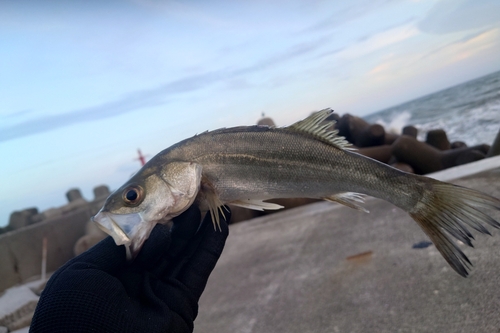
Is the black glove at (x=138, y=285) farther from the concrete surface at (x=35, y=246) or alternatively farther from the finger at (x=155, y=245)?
the concrete surface at (x=35, y=246)

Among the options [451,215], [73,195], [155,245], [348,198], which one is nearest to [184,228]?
[155,245]

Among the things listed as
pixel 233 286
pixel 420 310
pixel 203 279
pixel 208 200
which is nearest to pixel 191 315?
pixel 203 279

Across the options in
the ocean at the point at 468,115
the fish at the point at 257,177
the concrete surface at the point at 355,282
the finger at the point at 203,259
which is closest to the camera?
the fish at the point at 257,177

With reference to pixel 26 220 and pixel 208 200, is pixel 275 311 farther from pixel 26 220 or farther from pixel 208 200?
pixel 26 220

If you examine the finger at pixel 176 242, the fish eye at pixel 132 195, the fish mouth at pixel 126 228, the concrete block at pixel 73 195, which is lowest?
the concrete block at pixel 73 195

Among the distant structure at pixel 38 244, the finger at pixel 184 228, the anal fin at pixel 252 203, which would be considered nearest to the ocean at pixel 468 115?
the anal fin at pixel 252 203

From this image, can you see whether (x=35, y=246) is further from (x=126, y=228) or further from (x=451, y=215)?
(x=451, y=215)
